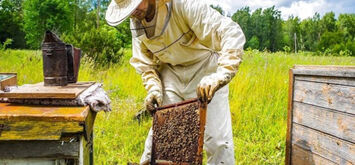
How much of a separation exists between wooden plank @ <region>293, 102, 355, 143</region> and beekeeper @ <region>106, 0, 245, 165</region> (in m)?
0.60

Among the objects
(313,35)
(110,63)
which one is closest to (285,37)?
(313,35)

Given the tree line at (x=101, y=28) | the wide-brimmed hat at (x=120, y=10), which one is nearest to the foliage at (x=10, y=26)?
the tree line at (x=101, y=28)

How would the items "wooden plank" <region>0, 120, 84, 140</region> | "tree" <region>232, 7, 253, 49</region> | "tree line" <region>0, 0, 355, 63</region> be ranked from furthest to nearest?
"tree" <region>232, 7, 253, 49</region>, "tree line" <region>0, 0, 355, 63</region>, "wooden plank" <region>0, 120, 84, 140</region>

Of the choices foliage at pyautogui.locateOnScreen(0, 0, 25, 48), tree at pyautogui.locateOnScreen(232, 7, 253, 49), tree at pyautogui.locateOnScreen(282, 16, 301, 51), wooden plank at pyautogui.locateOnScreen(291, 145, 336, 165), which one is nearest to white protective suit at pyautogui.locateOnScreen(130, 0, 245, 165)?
wooden plank at pyautogui.locateOnScreen(291, 145, 336, 165)

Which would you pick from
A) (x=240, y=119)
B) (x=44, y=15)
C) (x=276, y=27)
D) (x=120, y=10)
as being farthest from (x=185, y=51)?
(x=276, y=27)

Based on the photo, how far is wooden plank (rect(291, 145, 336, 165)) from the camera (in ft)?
6.69

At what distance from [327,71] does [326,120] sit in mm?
326

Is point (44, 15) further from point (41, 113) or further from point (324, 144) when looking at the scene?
point (324, 144)

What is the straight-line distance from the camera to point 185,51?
2098 millimetres

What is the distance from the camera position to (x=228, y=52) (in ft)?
5.74

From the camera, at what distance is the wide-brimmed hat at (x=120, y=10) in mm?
1722

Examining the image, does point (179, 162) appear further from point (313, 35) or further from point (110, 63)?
point (313, 35)

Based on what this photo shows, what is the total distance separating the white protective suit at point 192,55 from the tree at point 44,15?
28.1 metres

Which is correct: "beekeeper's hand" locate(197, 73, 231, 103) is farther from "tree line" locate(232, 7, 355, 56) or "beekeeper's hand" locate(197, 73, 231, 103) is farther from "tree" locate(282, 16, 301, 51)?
"tree" locate(282, 16, 301, 51)
